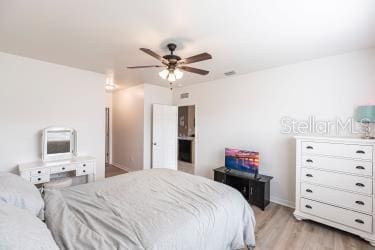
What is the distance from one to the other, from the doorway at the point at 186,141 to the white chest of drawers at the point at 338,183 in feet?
11.1

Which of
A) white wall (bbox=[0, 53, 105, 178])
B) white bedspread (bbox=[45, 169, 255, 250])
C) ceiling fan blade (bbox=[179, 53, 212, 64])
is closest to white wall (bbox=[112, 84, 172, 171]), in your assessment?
white wall (bbox=[0, 53, 105, 178])

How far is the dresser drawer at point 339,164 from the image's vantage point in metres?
2.26

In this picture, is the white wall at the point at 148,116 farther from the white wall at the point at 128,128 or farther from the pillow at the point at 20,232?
the pillow at the point at 20,232

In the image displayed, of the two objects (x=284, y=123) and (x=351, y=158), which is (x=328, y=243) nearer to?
(x=351, y=158)

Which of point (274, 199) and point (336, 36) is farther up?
point (336, 36)

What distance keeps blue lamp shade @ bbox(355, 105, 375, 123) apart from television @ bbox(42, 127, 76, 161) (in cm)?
467

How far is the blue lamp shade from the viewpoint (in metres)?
2.36

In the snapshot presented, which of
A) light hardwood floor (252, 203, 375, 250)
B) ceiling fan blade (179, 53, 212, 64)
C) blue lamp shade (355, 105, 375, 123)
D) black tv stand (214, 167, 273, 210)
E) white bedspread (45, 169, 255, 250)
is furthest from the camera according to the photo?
black tv stand (214, 167, 273, 210)

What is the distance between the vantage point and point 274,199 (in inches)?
135

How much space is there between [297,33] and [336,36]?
20.8 inches

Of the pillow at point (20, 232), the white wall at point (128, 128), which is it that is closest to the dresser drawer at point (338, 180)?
the pillow at point (20, 232)

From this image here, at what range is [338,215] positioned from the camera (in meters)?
2.42

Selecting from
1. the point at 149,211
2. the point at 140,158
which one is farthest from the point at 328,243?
the point at 140,158

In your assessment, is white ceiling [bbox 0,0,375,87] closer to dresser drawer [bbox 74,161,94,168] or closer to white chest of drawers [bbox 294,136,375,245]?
white chest of drawers [bbox 294,136,375,245]
